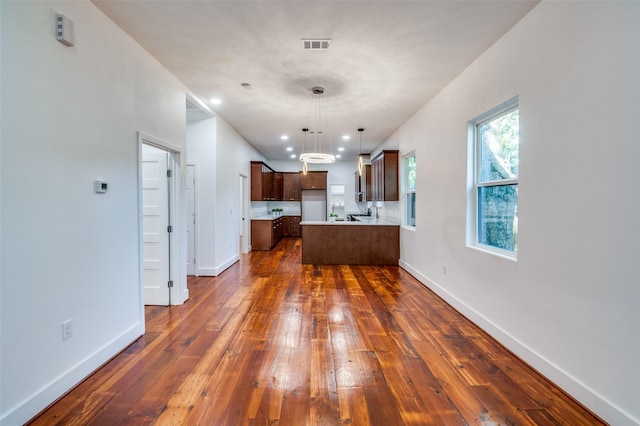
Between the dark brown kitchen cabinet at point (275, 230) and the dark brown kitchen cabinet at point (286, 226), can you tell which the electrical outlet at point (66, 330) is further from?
the dark brown kitchen cabinet at point (286, 226)

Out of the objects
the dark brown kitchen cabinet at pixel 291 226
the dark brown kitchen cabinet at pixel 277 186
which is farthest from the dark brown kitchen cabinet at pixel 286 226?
the dark brown kitchen cabinet at pixel 277 186

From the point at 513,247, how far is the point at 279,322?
246cm

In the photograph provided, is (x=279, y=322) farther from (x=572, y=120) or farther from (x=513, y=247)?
(x=572, y=120)

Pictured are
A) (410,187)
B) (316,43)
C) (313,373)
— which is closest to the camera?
(313,373)

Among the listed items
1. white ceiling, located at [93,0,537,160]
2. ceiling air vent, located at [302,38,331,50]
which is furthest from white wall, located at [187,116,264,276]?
ceiling air vent, located at [302,38,331,50]

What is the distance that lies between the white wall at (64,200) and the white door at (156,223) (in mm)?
806

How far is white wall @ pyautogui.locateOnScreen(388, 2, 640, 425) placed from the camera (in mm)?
1642

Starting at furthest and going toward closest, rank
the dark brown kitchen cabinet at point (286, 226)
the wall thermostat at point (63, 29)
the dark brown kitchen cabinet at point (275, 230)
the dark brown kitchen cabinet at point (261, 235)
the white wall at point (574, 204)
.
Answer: the dark brown kitchen cabinet at point (286, 226) → the dark brown kitchen cabinet at point (275, 230) → the dark brown kitchen cabinet at point (261, 235) → the wall thermostat at point (63, 29) → the white wall at point (574, 204)

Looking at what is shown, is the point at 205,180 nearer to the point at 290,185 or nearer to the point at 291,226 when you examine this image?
the point at 290,185

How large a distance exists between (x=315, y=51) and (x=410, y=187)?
340 centimetres

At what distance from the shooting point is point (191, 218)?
16.6ft

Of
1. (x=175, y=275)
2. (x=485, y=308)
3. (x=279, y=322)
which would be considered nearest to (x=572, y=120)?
(x=485, y=308)

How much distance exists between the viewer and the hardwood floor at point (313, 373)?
1778 mm

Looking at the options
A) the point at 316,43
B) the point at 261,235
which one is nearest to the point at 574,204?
the point at 316,43
